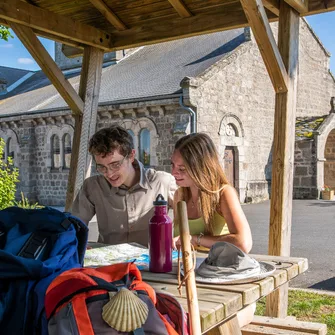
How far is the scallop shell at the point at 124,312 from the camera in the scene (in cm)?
139

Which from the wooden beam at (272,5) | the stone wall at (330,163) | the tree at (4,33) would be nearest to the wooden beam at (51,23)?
the wooden beam at (272,5)

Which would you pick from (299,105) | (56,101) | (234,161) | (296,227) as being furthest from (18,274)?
(299,105)

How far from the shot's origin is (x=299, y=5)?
159 inches

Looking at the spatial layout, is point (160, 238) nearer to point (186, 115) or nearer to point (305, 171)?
point (186, 115)

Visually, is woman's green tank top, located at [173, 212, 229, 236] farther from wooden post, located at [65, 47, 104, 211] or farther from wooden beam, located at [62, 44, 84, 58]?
wooden beam, located at [62, 44, 84, 58]

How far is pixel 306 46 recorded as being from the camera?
2147cm

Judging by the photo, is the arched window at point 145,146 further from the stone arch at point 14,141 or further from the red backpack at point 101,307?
the red backpack at point 101,307

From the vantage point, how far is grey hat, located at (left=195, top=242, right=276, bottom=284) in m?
2.11

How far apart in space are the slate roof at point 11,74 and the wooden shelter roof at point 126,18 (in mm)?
20046

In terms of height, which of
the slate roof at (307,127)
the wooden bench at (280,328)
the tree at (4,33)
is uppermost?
the tree at (4,33)

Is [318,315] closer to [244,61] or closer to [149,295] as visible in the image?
[149,295]

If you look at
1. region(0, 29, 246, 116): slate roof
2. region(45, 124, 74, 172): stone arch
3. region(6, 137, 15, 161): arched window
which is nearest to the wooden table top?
region(0, 29, 246, 116): slate roof

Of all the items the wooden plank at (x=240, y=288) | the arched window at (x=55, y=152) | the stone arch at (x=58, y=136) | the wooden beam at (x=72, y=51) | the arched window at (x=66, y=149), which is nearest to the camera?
the wooden plank at (x=240, y=288)

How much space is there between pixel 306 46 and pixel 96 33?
18.1 meters
